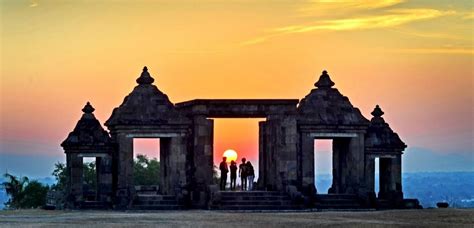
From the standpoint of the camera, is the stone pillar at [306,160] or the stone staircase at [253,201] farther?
the stone pillar at [306,160]

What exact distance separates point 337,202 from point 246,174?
17.5 feet

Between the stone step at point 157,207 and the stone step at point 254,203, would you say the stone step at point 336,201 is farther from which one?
the stone step at point 157,207

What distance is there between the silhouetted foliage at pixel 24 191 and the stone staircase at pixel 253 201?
4137cm

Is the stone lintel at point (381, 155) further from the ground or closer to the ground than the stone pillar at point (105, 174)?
further from the ground

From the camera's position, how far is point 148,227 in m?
49.6

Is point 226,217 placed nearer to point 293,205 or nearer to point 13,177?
point 293,205

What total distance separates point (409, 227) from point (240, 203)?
16.6 m

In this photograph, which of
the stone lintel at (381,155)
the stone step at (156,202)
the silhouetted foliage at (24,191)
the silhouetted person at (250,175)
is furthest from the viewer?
the silhouetted foliage at (24,191)

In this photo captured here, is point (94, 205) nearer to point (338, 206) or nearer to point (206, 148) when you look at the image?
point (206, 148)

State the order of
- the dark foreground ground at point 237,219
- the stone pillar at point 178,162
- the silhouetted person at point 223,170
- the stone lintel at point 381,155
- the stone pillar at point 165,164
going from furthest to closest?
the stone lintel at point 381,155, the silhouetted person at point 223,170, the stone pillar at point 165,164, the stone pillar at point 178,162, the dark foreground ground at point 237,219

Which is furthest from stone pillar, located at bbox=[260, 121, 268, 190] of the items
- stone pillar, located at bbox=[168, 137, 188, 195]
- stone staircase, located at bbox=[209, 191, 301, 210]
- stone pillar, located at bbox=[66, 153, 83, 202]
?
stone pillar, located at bbox=[66, 153, 83, 202]

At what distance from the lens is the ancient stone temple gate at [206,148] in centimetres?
6712

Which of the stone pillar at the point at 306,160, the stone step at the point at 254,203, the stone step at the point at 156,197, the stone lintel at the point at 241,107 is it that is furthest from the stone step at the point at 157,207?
the stone pillar at the point at 306,160

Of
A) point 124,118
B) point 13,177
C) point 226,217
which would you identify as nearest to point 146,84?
point 124,118
